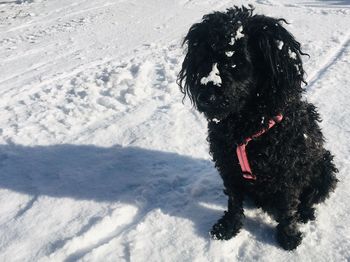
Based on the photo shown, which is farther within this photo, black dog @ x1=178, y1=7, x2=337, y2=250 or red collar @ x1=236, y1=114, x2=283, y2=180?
red collar @ x1=236, y1=114, x2=283, y2=180

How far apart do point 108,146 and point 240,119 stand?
2240mm

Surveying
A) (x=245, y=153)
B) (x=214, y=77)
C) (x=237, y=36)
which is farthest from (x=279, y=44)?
(x=245, y=153)

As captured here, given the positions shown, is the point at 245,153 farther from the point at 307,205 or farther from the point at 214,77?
the point at 307,205

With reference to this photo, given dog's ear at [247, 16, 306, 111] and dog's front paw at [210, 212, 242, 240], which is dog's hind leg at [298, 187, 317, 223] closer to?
dog's front paw at [210, 212, 242, 240]

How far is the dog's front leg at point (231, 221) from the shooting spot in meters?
3.32

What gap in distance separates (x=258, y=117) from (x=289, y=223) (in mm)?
888

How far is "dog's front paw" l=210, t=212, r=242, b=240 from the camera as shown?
333 centimetres

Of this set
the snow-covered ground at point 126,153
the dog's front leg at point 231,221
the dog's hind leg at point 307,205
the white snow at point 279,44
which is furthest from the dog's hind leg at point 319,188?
the white snow at point 279,44

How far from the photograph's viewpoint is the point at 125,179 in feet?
13.9

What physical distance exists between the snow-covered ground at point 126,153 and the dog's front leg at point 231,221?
77 millimetres

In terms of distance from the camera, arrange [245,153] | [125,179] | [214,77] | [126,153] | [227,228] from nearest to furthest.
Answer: [214,77] < [245,153] < [227,228] < [125,179] < [126,153]

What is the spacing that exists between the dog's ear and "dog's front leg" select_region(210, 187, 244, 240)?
86 cm

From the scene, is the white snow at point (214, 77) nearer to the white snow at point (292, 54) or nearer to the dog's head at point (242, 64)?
the dog's head at point (242, 64)

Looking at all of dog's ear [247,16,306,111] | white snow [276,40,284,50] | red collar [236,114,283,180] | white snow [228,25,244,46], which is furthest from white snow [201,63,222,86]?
red collar [236,114,283,180]
